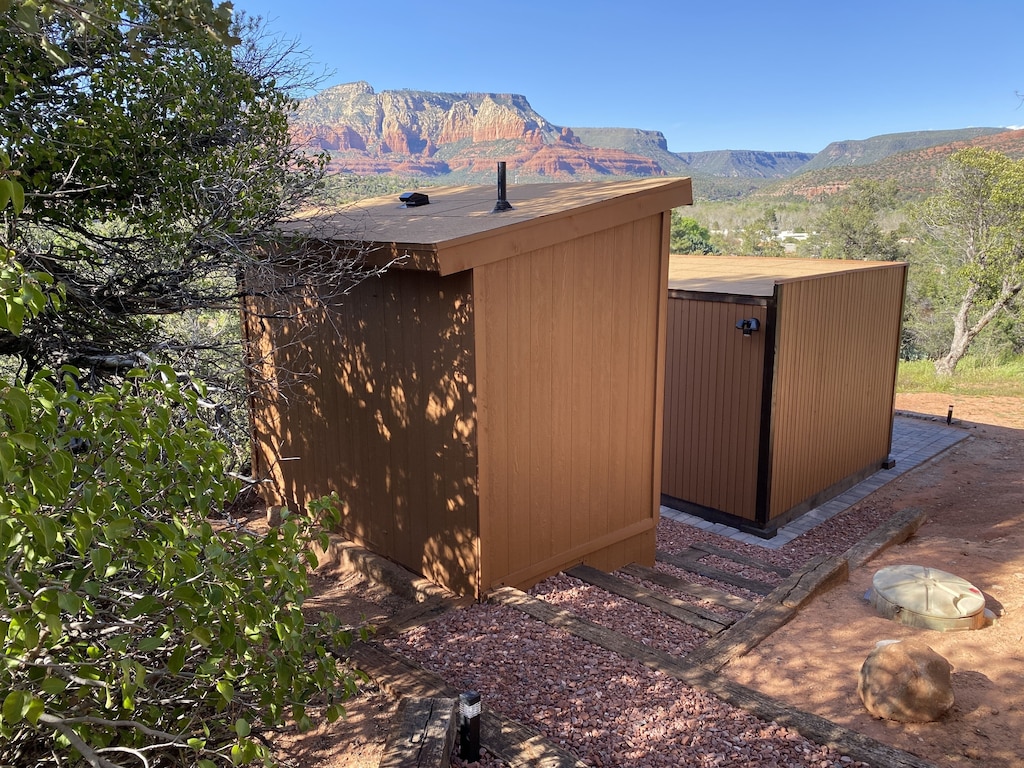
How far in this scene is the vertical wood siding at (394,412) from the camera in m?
4.68

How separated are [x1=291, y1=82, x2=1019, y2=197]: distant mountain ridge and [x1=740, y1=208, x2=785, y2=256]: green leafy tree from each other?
24.3 m

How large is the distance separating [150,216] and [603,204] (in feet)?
9.33

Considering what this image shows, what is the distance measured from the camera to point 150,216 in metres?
4.12

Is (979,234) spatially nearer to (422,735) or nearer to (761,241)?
(422,735)

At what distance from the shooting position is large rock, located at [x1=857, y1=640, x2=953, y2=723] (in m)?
3.47

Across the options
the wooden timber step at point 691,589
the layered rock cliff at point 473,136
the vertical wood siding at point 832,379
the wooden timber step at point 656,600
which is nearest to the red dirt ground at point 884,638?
the wooden timber step at point 656,600

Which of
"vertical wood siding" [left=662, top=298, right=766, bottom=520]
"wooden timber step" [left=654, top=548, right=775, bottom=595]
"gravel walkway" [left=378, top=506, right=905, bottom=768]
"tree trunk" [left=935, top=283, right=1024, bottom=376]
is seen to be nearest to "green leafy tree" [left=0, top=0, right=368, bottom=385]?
"gravel walkway" [left=378, top=506, right=905, bottom=768]

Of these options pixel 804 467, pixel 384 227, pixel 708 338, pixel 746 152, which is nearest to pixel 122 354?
pixel 384 227

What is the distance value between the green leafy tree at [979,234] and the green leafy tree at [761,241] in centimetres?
1822

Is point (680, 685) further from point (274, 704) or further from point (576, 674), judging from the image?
point (274, 704)

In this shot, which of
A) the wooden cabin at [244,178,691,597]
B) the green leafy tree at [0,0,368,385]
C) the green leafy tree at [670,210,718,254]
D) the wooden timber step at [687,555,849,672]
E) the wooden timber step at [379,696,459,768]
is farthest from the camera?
the green leafy tree at [670,210,718,254]

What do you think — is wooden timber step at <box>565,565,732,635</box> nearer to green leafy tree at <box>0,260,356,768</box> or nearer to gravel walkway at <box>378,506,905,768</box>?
gravel walkway at <box>378,506,905,768</box>

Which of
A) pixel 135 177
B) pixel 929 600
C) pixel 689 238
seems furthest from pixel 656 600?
pixel 689 238

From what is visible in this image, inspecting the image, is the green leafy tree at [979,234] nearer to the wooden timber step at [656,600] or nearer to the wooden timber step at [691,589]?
the wooden timber step at [691,589]
